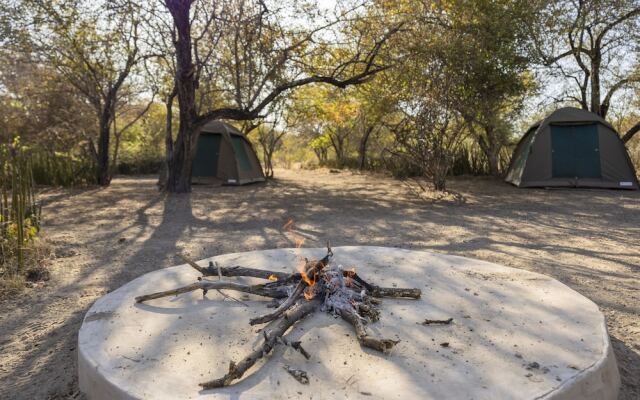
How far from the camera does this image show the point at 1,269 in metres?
4.12

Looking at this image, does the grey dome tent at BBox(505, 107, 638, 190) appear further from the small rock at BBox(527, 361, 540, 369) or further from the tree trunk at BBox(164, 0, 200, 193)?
the small rock at BBox(527, 361, 540, 369)

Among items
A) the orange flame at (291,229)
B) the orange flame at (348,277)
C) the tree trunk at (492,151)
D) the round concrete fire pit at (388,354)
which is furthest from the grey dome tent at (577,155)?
the orange flame at (348,277)

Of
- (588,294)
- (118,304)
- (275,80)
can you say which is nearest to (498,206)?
(588,294)

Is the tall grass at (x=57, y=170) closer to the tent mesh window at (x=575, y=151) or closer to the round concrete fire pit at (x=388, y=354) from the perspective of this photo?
the round concrete fire pit at (x=388, y=354)

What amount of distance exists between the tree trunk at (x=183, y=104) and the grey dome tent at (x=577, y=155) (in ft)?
27.8

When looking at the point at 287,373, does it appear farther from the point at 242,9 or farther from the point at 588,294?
the point at 242,9

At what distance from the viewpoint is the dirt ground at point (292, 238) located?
2.99 metres

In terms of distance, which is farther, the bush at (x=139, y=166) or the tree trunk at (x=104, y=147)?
the bush at (x=139, y=166)

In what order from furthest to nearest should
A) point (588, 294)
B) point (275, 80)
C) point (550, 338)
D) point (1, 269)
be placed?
1. point (275, 80)
2. point (1, 269)
3. point (588, 294)
4. point (550, 338)

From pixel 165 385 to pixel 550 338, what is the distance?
1.93m

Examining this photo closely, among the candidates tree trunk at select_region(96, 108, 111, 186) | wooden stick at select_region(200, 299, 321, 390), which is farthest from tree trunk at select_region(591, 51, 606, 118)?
tree trunk at select_region(96, 108, 111, 186)

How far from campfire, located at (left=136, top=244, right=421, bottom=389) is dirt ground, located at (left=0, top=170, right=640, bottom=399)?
3.30ft

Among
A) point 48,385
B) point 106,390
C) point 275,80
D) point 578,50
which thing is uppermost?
point 578,50

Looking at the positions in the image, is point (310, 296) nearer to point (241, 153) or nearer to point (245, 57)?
point (245, 57)
